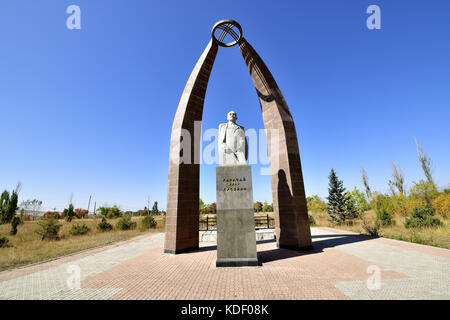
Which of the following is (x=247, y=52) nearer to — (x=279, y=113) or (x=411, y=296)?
(x=279, y=113)

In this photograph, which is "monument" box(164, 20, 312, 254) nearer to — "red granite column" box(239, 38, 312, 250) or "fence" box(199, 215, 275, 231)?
"red granite column" box(239, 38, 312, 250)

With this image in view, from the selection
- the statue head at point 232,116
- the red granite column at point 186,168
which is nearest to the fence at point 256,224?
the red granite column at point 186,168

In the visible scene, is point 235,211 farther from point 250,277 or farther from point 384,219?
point 384,219

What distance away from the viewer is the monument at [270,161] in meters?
9.57

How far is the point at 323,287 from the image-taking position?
4.84 meters

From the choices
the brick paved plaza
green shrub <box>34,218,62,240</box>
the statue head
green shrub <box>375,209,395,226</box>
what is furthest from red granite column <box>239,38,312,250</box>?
green shrub <box>34,218,62,240</box>

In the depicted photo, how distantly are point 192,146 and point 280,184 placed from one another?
5.77m

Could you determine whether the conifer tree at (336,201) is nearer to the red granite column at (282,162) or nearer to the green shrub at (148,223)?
the red granite column at (282,162)

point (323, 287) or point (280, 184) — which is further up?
point (280, 184)

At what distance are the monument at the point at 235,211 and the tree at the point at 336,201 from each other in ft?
73.5

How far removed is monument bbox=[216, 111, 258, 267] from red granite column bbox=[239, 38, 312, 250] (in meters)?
3.54

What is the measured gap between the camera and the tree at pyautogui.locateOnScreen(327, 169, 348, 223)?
944 inches
